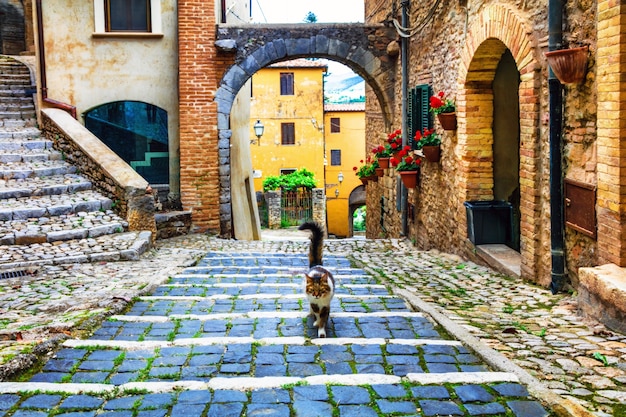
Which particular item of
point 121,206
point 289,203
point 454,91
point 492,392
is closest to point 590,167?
point 492,392

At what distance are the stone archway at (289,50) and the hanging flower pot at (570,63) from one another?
768 centimetres

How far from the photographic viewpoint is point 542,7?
6074 mm

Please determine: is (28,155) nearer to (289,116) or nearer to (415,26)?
(415,26)

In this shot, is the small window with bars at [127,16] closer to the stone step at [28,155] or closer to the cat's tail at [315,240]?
the stone step at [28,155]

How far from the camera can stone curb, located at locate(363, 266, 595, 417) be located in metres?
3.15

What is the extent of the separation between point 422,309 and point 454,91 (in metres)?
4.54

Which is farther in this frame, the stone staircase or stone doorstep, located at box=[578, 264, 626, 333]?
the stone staircase

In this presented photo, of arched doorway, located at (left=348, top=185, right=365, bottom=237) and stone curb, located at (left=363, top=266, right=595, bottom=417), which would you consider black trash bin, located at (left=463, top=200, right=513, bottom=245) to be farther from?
arched doorway, located at (left=348, top=185, right=365, bottom=237)

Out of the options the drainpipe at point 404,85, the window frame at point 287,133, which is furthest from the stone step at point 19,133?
the window frame at point 287,133

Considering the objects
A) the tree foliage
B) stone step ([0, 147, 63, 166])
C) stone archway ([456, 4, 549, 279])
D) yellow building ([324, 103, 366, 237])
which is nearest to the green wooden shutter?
stone archway ([456, 4, 549, 279])

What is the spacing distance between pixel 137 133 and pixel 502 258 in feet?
26.2

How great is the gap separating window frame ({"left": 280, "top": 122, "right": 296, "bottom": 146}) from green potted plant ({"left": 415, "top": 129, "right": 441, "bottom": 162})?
23595 millimetres

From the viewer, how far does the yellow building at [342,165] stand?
121 feet

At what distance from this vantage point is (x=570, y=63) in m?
5.32
